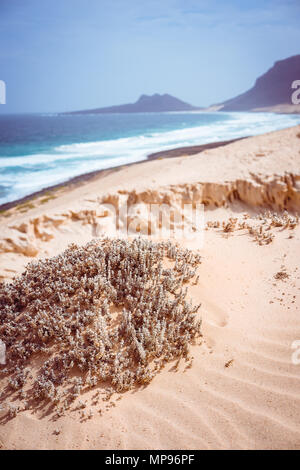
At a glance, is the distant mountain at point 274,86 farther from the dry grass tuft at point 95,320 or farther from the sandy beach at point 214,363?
the dry grass tuft at point 95,320

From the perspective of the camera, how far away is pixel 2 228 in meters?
7.42

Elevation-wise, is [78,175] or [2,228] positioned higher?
[78,175]

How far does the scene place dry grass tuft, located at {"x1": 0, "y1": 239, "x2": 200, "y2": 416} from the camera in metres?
3.37

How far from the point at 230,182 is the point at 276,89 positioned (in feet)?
618

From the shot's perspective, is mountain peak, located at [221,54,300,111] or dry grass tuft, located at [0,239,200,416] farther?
mountain peak, located at [221,54,300,111]

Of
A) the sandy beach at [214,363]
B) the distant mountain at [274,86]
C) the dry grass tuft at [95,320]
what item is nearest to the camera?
the sandy beach at [214,363]

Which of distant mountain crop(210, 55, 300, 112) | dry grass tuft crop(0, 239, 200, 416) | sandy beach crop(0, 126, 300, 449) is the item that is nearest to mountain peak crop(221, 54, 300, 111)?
distant mountain crop(210, 55, 300, 112)

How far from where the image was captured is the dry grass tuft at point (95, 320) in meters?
3.37

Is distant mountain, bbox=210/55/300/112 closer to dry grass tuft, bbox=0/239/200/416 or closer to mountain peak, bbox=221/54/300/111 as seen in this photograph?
mountain peak, bbox=221/54/300/111

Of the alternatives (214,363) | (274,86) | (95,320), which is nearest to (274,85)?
(274,86)

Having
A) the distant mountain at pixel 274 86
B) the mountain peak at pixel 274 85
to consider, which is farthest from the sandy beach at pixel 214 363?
the distant mountain at pixel 274 86

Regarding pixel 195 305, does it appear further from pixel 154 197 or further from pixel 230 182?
pixel 230 182

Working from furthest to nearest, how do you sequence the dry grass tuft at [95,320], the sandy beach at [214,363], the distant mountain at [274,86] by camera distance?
1. the distant mountain at [274,86]
2. the dry grass tuft at [95,320]
3. the sandy beach at [214,363]

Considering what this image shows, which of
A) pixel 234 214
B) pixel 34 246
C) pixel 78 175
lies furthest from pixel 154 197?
pixel 78 175
